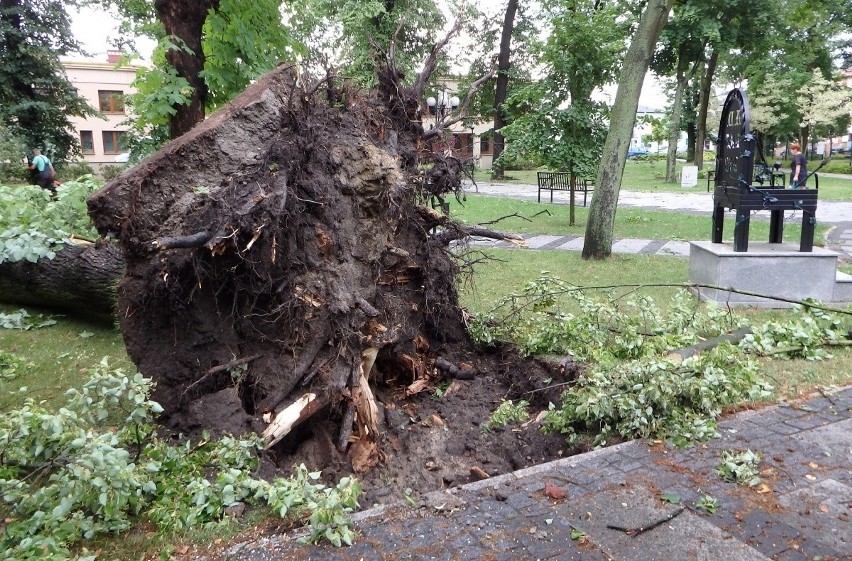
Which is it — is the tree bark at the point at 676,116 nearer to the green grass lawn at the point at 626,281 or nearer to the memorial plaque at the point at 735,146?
the green grass lawn at the point at 626,281

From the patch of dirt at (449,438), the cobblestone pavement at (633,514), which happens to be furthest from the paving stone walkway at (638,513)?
the patch of dirt at (449,438)

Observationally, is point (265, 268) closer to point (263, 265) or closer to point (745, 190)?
point (263, 265)

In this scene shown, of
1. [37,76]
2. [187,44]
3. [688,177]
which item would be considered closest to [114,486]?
[187,44]

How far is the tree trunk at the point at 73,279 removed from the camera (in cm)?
663

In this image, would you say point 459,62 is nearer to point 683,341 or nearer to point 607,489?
point 683,341

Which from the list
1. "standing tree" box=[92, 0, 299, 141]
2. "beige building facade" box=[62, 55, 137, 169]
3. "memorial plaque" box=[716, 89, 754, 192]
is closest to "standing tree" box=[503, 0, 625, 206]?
"memorial plaque" box=[716, 89, 754, 192]

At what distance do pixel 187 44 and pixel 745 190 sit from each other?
7218 mm

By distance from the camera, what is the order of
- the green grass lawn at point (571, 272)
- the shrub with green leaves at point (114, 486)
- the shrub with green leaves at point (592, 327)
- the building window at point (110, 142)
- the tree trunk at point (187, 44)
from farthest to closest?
the building window at point (110, 142) → the green grass lawn at point (571, 272) → the tree trunk at point (187, 44) → the shrub with green leaves at point (592, 327) → the shrub with green leaves at point (114, 486)

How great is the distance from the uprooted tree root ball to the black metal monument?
4.96m

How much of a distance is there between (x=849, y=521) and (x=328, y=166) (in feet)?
12.1

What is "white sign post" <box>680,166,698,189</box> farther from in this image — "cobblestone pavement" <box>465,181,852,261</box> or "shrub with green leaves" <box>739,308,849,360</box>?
"shrub with green leaves" <box>739,308,849,360</box>

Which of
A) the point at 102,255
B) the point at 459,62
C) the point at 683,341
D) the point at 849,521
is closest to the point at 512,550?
the point at 849,521

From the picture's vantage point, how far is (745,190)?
7879 mm

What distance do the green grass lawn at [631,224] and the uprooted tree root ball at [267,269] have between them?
753 centimetres
